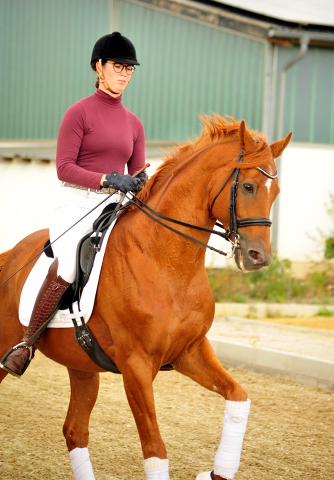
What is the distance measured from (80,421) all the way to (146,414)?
106 centimetres

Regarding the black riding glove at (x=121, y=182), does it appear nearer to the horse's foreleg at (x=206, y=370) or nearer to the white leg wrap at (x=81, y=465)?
the horse's foreleg at (x=206, y=370)

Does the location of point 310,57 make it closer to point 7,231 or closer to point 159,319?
point 7,231

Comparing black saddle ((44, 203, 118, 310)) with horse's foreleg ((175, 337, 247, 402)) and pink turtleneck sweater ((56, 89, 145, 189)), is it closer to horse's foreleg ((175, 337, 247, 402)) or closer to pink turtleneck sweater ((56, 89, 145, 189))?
pink turtleneck sweater ((56, 89, 145, 189))

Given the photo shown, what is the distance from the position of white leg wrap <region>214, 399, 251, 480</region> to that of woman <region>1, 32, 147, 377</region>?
125 centimetres

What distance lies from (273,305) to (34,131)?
18.9 ft

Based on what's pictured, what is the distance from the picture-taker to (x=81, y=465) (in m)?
3.76

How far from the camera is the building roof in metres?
11.5

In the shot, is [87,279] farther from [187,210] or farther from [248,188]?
[248,188]

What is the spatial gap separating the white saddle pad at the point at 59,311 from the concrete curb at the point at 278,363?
3385 mm

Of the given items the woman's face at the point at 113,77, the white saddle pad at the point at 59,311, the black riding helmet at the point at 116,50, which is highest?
the black riding helmet at the point at 116,50

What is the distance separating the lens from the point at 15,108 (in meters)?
11.2

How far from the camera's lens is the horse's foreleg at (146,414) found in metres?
3.05

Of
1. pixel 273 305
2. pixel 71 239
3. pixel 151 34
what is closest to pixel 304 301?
pixel 273 305

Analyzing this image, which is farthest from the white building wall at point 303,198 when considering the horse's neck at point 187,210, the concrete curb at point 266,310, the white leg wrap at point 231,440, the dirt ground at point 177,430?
the white leg wrap at point 231,440
